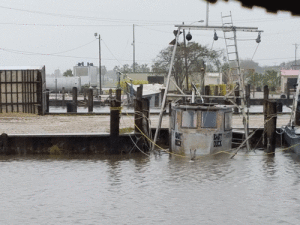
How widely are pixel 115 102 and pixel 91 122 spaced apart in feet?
32.1

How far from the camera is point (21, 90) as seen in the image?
3344 cm

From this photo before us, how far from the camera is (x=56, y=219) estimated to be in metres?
11.2

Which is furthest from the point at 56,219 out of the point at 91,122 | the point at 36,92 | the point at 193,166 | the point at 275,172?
the point at 36,92

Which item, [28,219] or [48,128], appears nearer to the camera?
[28,219]

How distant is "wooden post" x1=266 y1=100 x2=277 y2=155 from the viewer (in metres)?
20.2

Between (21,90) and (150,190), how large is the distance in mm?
21698

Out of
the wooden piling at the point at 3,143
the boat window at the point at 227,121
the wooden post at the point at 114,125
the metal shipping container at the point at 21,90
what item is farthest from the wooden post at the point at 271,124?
the metal shipping container at the point at 21,90

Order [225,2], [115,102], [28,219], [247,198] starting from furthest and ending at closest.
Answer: [115,102]
[247,198]
[28,219]
[225,2]

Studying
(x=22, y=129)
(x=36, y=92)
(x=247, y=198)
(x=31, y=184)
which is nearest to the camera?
(x=247, y=198)

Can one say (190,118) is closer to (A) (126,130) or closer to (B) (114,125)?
(B) (114,125)

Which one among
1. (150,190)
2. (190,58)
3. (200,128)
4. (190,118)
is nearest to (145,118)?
(190,118)

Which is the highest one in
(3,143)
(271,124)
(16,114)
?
(271,124)

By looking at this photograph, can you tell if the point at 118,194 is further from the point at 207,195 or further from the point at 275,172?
the point at 275,172

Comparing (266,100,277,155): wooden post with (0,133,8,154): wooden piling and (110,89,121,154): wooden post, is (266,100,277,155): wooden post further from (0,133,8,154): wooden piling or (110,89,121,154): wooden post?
(0,133,8,154): wooden piling
